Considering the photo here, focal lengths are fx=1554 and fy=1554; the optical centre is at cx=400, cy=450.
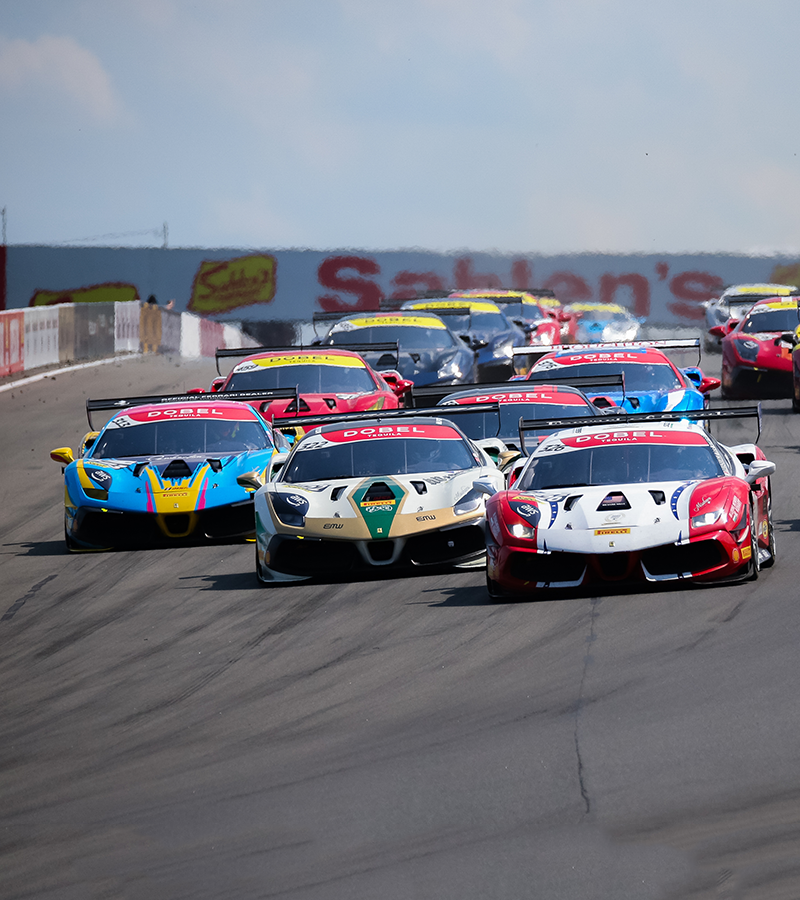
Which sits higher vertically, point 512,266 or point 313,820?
point 512,266

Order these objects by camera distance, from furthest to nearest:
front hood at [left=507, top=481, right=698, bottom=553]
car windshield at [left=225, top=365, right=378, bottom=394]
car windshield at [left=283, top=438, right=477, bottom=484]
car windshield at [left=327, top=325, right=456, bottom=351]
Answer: car windshield at [left=327, top=325, right=456, bottom=351]
car windshield at [left=225, top=365, right=378, bottom=394]
car windshield at [left=283, top=438, right=477, bottom=484]
front hood at [left=507, top=481, right=698, bottom=553]

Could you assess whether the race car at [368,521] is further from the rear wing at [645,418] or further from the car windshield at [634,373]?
the car windshield at [634,373]

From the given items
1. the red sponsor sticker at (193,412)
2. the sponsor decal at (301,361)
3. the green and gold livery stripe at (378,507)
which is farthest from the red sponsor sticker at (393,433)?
the sponsor decal at (301,361)

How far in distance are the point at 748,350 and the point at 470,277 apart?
29745mm

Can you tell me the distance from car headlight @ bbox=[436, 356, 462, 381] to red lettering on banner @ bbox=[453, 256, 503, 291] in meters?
29.6

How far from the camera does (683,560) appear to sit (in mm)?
10211

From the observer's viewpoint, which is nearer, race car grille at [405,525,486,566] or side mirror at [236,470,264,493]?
race car grille at [405,525,486,566]

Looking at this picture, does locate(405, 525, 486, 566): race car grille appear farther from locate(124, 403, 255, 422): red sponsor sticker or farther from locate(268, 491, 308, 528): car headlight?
locate(124, 403, 255, 422): red sponsor sticker

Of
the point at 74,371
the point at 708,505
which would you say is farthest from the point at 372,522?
the point at 74,371

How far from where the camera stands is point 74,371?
3338 centimetres

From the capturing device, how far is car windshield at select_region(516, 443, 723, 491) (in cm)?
1095

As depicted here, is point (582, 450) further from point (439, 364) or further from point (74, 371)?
point (74, 371)

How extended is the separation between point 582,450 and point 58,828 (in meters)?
6.06

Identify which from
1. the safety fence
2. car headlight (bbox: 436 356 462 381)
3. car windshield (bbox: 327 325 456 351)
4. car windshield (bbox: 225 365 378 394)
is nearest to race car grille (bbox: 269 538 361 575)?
car windshield (bbox: 225 365 378 394)
